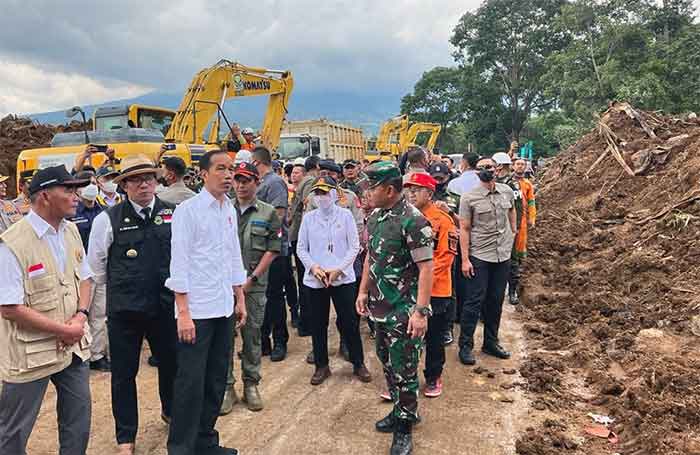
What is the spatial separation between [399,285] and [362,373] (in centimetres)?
159

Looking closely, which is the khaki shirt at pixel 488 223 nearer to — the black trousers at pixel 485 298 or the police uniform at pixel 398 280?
the black trousers at pixel 485 298

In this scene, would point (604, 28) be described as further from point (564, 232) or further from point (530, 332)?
point (530, 332)

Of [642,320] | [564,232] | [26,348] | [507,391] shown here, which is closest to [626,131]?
[564,232]

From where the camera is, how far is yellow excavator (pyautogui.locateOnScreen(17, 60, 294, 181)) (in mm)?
7848

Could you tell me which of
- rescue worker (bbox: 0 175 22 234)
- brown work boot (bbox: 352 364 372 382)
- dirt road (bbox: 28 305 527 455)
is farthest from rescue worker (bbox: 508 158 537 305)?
rescue worker (bbox: 0 175 22 234)

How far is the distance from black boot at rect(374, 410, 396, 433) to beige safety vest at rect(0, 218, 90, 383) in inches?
83.4

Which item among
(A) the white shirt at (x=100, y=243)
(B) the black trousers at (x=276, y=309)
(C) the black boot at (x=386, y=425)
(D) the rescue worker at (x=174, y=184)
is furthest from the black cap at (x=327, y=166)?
(C) the black boot at (x=386, y=425)

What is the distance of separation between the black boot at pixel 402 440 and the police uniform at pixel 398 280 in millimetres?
35

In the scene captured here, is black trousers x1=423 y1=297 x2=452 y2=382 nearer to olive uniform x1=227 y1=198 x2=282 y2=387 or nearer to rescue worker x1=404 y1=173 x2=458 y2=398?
rescue worker x1=404 y1=173 x2=458 y2=398

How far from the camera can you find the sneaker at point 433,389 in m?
4.18

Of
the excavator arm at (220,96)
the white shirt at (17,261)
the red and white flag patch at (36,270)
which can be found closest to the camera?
the white shirt at (17,261)

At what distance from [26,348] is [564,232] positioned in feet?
29.5

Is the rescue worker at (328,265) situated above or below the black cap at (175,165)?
below

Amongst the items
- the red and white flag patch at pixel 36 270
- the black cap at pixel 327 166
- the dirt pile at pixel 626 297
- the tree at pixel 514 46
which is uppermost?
the tree at pixel 514 46
